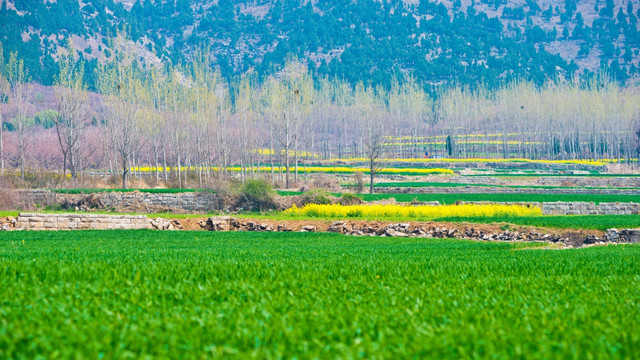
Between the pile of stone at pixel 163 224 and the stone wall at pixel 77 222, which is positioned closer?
the stone wall at pixel 77 222

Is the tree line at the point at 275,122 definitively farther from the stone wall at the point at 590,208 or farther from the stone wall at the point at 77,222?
the stone wall at the point at 590,208

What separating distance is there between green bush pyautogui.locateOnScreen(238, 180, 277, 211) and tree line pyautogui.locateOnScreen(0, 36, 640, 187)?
41.1 ft

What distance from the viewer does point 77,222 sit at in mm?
28844

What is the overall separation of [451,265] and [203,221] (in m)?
22.5

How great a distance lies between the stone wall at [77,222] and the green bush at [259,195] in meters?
11.6

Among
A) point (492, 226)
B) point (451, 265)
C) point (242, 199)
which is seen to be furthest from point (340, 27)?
point (451, 265)

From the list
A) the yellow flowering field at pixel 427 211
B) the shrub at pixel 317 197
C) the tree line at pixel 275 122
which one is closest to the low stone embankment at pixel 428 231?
the yellow flowering field at pixel 427 211

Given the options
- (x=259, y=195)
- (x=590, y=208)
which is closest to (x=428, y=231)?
(x=590, y=208)

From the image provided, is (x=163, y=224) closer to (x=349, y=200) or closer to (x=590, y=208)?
(x=349, y=200)

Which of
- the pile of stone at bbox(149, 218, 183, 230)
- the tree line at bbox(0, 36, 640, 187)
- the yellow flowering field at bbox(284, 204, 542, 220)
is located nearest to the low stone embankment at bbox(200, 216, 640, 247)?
the pile of stone at bbox(149, 218, 183, 230)

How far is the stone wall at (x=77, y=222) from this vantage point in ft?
91.2

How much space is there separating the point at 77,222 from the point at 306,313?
25396 mm

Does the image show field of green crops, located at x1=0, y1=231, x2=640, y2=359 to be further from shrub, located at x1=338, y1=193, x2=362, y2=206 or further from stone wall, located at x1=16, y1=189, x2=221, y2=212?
stone wall, located at x1=16, y1=189, x2=221, y2=212

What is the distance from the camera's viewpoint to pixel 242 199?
4188 centimetres
